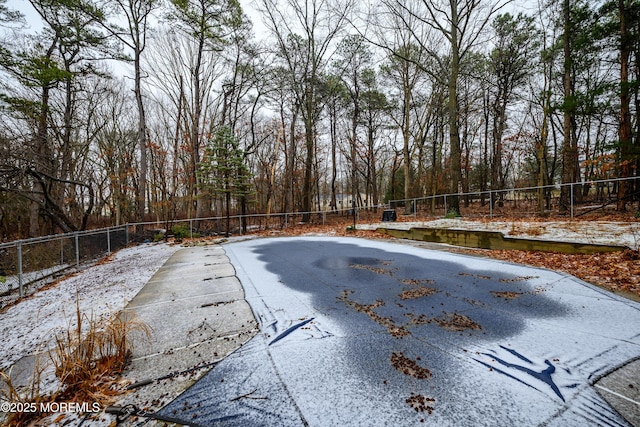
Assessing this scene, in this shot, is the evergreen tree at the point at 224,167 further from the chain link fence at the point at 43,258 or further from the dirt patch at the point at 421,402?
the dirt patch at the point at 421,402

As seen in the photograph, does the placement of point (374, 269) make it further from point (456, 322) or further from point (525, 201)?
point (525, 201)

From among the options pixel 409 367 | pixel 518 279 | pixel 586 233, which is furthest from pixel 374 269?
pixel 586 233

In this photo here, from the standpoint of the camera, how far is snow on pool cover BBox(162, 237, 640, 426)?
1.31m

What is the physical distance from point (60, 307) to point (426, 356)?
4.55 meters

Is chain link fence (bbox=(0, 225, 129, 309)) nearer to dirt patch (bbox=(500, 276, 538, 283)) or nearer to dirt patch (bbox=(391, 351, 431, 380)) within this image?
dirt patch (bbox=(391, 351, 431, 380))

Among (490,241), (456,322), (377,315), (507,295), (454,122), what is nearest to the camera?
(456,322)

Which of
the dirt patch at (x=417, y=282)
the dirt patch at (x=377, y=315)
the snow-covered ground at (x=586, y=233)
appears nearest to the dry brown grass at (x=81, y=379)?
the dirt patch at (x=377, y=315)

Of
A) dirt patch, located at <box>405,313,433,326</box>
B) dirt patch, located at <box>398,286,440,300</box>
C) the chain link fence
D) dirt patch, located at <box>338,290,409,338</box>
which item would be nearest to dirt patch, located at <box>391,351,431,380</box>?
dirt patch, located at <box>338,290,409,338</box>

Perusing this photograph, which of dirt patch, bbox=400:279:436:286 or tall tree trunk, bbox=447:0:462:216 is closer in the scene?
dirt patch, bbox=400:279:436:286

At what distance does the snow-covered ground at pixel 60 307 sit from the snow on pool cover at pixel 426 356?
58.3 inches

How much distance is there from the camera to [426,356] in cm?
179

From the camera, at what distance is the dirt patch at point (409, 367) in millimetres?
1582

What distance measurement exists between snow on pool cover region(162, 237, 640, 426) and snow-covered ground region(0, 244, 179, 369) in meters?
1.48

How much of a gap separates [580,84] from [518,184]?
11166 millimetres
